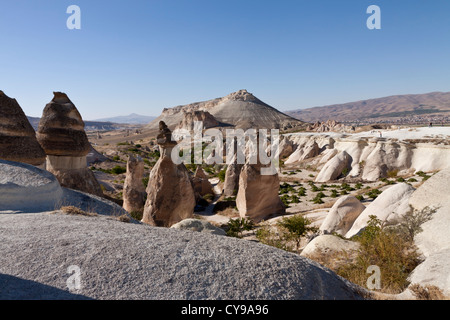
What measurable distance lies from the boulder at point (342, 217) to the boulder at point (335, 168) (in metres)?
15.4

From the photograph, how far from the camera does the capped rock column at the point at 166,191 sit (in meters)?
10.5

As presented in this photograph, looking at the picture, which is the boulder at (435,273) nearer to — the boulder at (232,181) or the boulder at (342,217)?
the boulder at (342,217)

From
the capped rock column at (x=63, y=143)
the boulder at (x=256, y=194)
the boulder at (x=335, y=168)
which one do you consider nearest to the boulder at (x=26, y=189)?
the capped rock column at (x=63, y=143)

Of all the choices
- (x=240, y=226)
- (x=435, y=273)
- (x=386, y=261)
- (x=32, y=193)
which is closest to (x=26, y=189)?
(x=32, y=193)

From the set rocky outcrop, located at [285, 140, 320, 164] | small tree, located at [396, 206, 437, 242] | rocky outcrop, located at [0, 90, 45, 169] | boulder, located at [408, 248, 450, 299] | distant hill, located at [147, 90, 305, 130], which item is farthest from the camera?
distant hill, located at [147, 90, 305, 130]

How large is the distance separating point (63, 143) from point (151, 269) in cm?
861

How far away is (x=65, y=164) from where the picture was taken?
10859mm

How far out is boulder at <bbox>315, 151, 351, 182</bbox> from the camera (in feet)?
87.5

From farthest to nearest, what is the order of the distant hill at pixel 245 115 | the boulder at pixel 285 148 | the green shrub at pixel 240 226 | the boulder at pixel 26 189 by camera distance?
1. the distant hill at pixel 245 115
2. the boulder at pixel 285 148
3. the green shrub at pixel 240 226
4. the boulder at pixel 26 189

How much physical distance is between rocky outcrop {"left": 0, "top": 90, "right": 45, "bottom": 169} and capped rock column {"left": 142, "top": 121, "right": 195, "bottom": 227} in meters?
3.72

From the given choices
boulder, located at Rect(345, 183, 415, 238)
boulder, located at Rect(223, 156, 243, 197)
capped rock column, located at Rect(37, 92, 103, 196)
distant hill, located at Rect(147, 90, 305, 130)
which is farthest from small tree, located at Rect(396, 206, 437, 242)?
distant hill, located at Rect(147, 90, 305, 130)

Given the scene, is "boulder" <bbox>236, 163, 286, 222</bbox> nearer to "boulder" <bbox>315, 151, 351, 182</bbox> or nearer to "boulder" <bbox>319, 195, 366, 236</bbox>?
"boulder" <bbox>319, 195, 366, 236</bbox>
